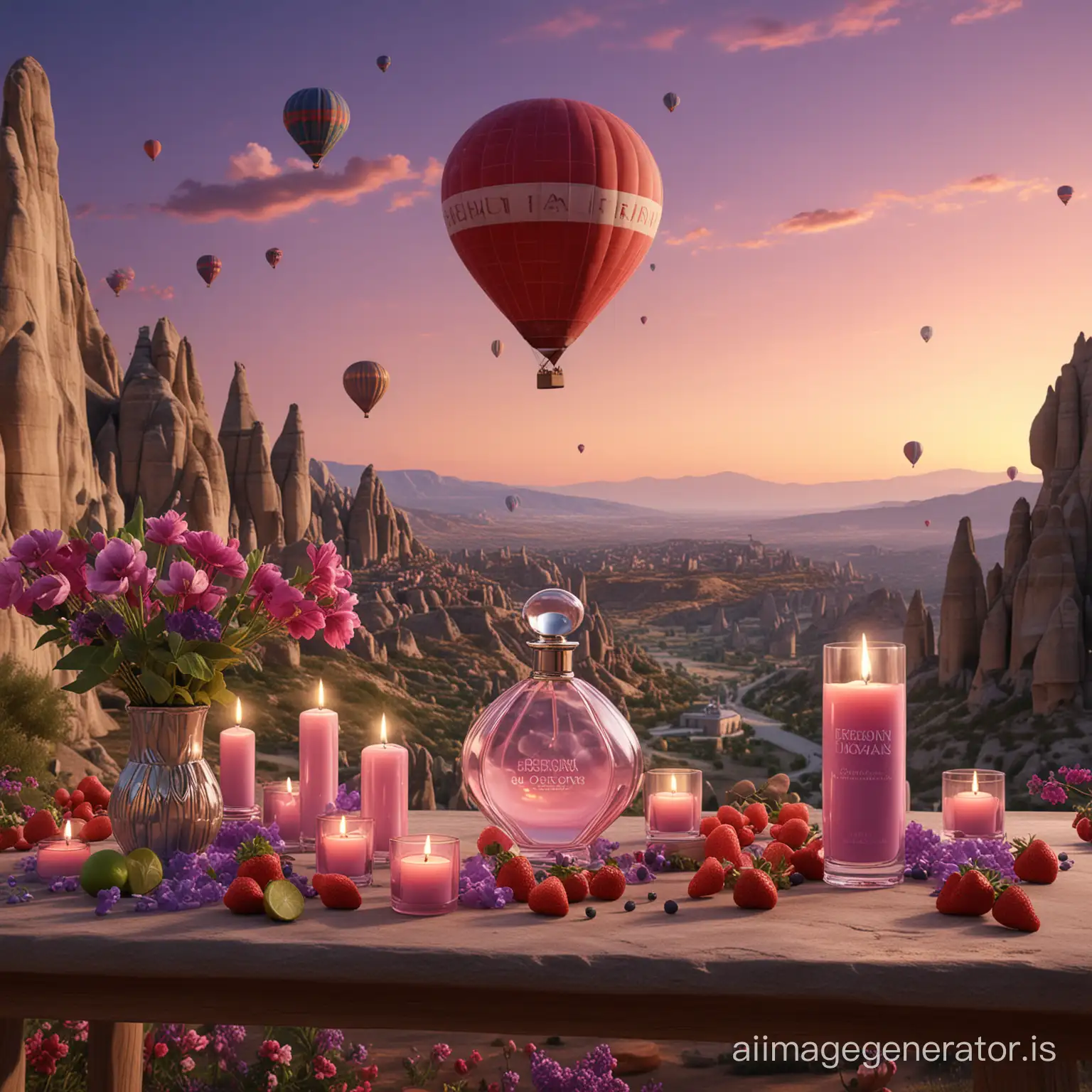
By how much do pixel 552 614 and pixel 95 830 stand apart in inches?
77.8

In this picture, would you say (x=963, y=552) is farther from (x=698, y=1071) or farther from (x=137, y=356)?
(x=698, y=1071)

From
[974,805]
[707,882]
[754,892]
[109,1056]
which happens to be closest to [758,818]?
[974,805]

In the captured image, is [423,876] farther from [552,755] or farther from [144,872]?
[144,872]

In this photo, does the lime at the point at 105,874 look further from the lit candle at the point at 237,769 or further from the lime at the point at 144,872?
the lit candle at the point at 237,769

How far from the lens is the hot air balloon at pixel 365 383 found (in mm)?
60344

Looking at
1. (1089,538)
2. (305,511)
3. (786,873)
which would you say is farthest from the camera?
(305,511)

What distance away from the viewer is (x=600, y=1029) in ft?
11.0

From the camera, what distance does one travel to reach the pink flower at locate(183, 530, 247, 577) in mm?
4176

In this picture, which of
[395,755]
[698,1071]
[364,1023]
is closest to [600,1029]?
[364,1023]

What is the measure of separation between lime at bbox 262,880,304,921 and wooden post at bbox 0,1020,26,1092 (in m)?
2.48

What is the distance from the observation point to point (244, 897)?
12.1 feet

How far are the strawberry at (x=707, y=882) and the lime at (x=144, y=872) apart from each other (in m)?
1.70

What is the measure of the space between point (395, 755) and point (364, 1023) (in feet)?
3.25

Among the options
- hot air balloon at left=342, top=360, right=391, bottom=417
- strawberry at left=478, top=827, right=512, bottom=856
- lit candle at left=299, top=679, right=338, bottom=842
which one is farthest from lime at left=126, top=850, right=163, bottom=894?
hot air balloon at left=342, top=360, right=391, bottom=417
